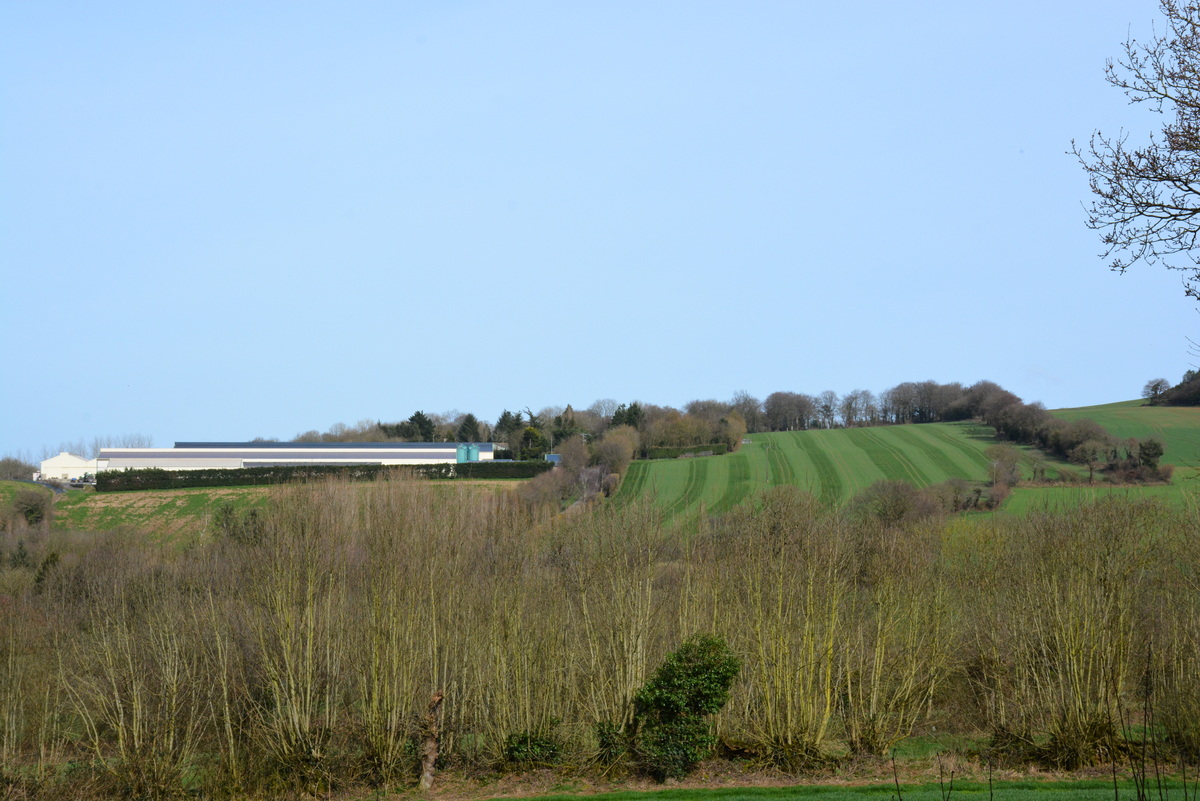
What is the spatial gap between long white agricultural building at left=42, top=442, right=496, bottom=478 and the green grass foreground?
55.2m

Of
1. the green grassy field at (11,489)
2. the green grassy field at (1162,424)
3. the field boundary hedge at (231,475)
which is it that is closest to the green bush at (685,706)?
the field boundary hedge at (231,475)

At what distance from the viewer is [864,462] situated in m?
69.5

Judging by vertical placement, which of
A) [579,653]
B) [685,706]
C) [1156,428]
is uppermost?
[1156,428]

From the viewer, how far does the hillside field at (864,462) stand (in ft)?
192

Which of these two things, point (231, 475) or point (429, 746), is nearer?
point (429, 746)

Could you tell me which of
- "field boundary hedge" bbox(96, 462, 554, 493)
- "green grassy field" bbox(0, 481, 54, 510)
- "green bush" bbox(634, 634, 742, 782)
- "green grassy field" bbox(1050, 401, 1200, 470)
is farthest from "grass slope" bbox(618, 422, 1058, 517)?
"green grassy field" bbox(0, 481, 54, 510)

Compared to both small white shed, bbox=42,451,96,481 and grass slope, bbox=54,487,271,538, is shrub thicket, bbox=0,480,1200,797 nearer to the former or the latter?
grass slope, bbox=54,487,271,538

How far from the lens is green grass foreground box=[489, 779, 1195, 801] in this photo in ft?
46.5

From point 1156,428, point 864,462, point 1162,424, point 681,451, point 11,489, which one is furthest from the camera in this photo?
point 681,451

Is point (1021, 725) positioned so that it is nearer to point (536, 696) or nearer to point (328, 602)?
point (536, 696)

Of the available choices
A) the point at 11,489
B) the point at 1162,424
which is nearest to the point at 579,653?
the point at 11,489

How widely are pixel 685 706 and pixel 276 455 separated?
63.2 meters

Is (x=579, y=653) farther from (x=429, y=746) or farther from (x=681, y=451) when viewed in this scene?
(x=681, y=451)

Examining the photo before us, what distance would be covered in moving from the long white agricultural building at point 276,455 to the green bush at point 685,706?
176 ft
